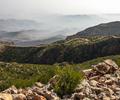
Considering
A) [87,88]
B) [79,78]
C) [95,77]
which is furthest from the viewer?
[95,77]

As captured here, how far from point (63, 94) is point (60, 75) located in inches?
109

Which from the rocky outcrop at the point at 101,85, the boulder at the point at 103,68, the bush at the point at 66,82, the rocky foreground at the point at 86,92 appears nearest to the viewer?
the rocky foreground at the point at 86,92

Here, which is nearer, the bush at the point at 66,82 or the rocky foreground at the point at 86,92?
the rocky foreground at the point at 86,92

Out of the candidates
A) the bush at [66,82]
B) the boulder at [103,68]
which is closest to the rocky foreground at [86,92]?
A: the bush at [66,82]

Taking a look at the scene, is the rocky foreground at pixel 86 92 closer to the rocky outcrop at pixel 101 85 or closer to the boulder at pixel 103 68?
the rocky outcrop at pixel 101 85

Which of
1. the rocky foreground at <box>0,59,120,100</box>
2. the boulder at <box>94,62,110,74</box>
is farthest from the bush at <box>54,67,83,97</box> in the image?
the boulder at <box>94,62,110,74</box>

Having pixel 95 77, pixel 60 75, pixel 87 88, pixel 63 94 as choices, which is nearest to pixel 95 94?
pixel 87 88

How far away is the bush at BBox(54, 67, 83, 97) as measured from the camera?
29.8 meters

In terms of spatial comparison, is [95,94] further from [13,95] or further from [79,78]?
[13,95]

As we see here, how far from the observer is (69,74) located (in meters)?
31.6

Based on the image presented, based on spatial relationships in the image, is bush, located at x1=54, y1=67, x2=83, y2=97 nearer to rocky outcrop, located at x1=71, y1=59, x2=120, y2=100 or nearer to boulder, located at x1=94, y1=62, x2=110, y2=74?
rocky outcrop, located at x1=71, y1=59, x2=120, y2=100

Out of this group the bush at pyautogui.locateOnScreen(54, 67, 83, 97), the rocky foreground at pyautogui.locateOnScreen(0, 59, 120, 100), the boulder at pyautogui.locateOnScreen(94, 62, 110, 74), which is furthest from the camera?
the boulder at pyautogui.locateOnScreen(94, 62, 110, 74)

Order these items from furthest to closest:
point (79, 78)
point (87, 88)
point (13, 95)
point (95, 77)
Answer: point (95, 77), point (79, 78), point (87, 88), point (13, 95)

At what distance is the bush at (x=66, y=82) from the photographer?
29828 mm
